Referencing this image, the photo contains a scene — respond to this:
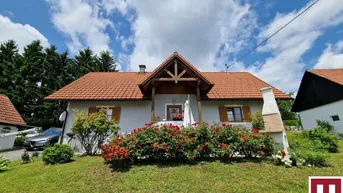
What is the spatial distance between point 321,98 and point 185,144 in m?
16.7

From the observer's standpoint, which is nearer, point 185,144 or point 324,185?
point 324,185

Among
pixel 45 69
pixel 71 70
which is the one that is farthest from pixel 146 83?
pixel 45 69

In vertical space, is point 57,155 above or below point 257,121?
below

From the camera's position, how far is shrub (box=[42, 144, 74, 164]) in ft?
23.4

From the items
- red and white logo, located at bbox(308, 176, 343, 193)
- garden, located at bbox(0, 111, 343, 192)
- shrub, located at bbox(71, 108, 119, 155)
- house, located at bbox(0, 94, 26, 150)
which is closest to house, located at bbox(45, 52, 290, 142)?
shrub, located at bbox(71, 108, 119, 155)

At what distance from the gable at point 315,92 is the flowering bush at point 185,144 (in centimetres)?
1198

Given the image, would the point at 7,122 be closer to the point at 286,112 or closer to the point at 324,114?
the point at 324,114

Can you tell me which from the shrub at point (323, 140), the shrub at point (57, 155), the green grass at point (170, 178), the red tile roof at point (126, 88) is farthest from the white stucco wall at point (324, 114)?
the shrub at point (57, 155)

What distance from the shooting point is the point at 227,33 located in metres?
10.2

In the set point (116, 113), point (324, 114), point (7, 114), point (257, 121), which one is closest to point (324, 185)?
point (257, 121)

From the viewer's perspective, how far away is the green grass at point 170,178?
4457mm

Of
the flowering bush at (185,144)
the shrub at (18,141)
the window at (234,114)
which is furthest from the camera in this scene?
the shrub at (18,141)

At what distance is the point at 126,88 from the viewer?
12203 mm

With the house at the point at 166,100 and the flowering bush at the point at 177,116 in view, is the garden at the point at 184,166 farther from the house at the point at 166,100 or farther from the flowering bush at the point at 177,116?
the house at the point at 166,100
